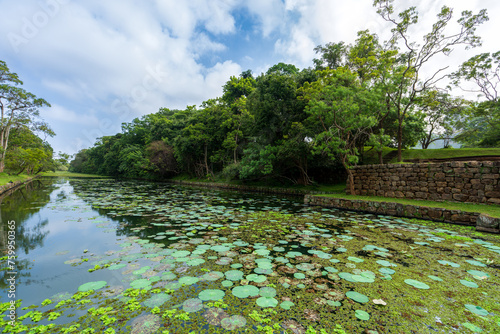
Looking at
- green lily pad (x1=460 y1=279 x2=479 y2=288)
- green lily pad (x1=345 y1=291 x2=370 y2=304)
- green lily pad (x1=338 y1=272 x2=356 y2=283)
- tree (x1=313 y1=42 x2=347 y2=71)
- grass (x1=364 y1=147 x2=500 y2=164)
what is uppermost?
tree (x1=313 y1=42 x2=347 y2=71)

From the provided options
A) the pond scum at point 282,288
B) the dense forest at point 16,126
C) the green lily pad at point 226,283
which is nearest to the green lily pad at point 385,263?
the pond scum at point 282,288

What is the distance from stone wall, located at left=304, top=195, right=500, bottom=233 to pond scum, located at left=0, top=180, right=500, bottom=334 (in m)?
1.05

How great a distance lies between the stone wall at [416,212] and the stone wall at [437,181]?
1513mm

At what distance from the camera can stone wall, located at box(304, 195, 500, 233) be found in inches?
192

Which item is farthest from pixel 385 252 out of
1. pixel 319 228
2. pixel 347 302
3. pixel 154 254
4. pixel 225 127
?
pixel 225 127

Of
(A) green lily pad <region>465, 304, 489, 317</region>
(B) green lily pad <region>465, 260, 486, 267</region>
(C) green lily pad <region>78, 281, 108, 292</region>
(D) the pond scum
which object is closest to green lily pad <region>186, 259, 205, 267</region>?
(D) the pond scum

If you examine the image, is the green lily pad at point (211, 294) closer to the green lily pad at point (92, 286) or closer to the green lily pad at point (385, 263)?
the green lily pad at point (92, 286)

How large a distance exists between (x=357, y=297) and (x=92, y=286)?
2868 mm

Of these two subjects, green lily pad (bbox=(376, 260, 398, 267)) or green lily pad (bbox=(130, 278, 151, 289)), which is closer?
green lily pad (bbox=(130, 278, 151, 289))

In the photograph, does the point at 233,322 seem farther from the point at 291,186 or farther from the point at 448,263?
the point at 291,186

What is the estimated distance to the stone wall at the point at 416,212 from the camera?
16.0 feet

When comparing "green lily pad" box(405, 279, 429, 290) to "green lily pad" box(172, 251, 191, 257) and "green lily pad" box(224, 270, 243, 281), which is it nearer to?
"green lily pad" box(224, 270, 243, 281)

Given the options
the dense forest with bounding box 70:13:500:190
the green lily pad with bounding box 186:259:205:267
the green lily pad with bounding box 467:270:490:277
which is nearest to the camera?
the green lily pad with bounding box 467:270:490:277

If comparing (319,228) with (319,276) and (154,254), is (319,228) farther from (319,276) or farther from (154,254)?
(154,254)
